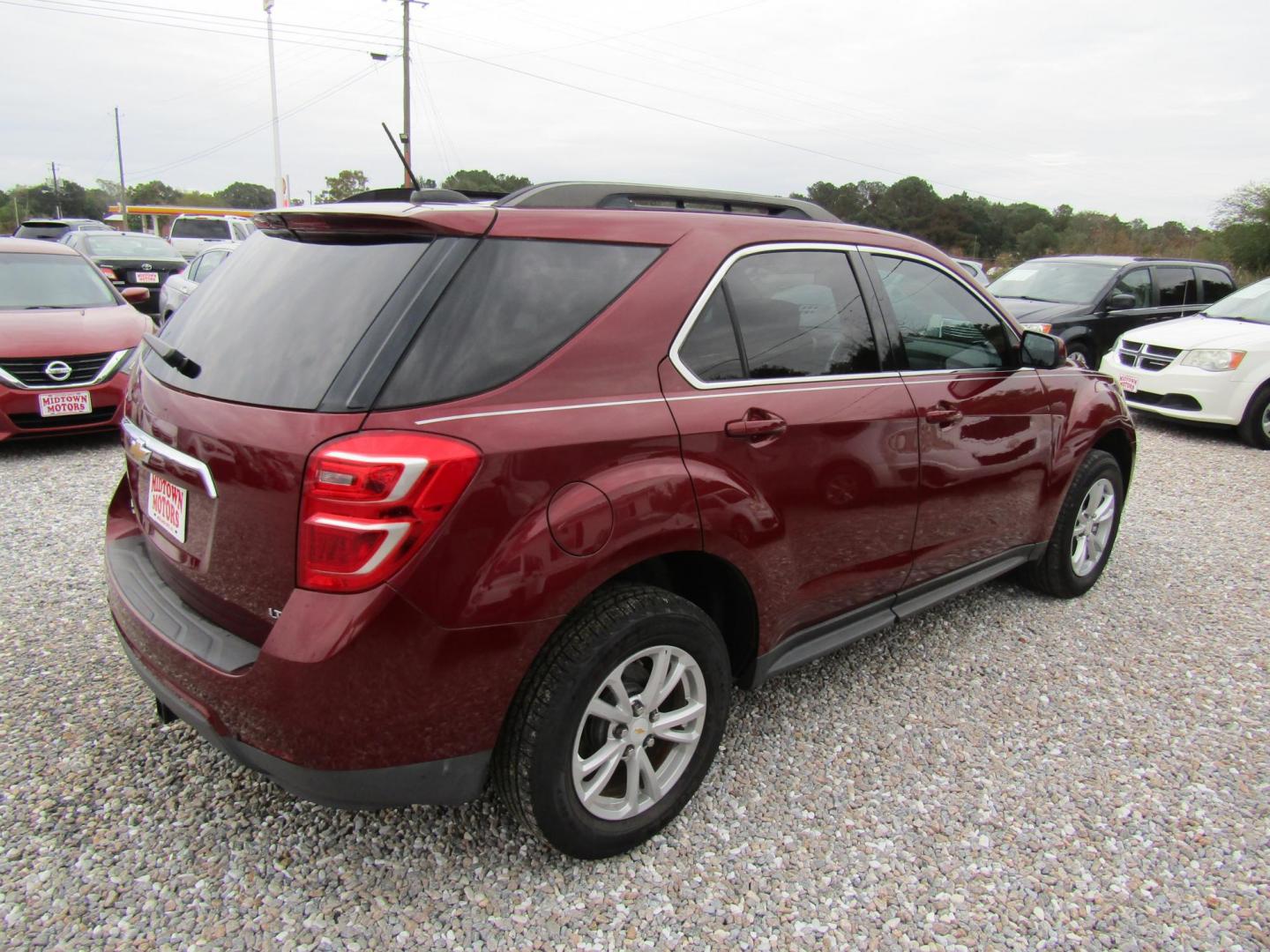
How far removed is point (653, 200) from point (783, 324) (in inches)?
21.9

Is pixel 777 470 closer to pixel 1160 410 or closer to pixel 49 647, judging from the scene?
pixel 49 647

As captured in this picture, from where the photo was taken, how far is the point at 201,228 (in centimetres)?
2384

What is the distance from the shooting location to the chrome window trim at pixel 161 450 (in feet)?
6.74

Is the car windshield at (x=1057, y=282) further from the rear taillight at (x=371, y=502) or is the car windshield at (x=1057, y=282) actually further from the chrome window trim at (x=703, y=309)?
the rear taillight at (x=371, y=502)

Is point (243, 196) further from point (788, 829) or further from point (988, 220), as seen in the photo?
point (788, 829)

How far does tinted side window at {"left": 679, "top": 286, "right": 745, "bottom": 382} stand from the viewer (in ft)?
7.78

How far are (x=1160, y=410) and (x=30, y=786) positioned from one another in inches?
367

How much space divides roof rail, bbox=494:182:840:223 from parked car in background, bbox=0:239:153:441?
4.94 m

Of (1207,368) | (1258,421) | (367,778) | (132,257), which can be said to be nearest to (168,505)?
(367,778)

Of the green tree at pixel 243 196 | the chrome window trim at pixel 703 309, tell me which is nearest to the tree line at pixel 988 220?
the green tree at pixel 243 196

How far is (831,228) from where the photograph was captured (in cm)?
296

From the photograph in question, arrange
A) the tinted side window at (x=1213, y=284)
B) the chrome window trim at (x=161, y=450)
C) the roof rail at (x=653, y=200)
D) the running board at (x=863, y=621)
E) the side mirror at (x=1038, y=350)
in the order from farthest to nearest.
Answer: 1. the tinted side window at (x=1213, y=284)
2. the side mirror at (x=1038, y=350)
3. the running board at (x=863, y=621)
4. the roof rail at (x=653, y=200)
5. the chrome window trim at (x=161, y=450)

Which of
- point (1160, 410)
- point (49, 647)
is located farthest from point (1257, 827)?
point (1160, 410)

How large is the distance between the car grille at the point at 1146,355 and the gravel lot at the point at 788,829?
18.7ft
